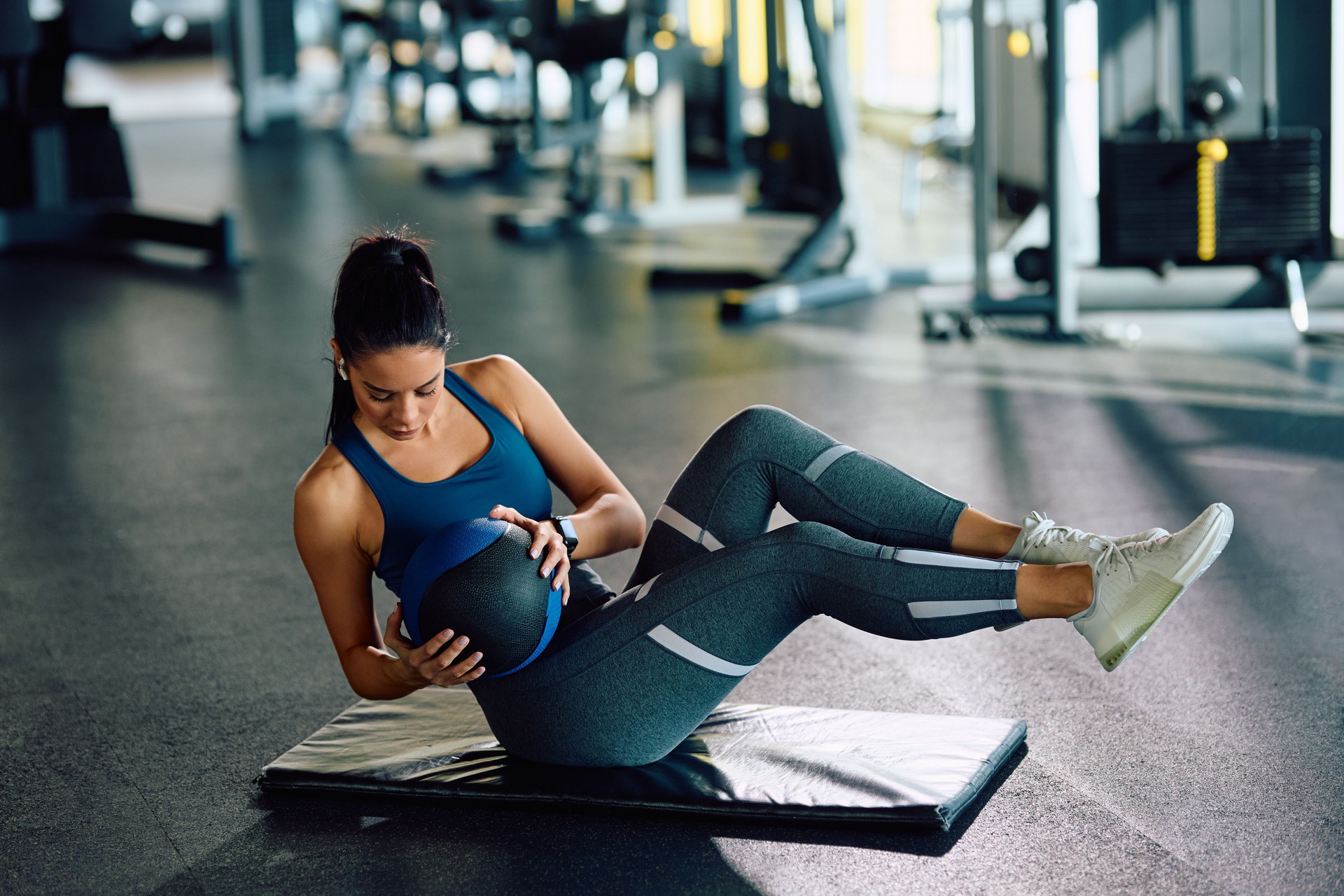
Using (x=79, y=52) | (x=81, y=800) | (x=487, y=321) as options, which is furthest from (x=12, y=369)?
(x=81, y=800)

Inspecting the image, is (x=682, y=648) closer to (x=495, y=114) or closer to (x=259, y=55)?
(x=495, y=114)

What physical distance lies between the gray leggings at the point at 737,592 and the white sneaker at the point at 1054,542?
9 cm

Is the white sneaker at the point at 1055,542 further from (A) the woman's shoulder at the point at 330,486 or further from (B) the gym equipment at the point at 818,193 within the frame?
(B) the gym equipment at the point at 818,193

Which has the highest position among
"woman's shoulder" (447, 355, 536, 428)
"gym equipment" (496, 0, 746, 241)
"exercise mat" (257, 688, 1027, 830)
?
"gym equipment" (496, 0, 746, 241)

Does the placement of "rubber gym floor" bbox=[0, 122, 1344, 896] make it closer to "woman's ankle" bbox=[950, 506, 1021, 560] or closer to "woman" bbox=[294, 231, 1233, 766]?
"woman" bbox=[294, 231, 1233, 766]

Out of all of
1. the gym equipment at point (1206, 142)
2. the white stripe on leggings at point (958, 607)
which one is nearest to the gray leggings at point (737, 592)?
the white stripe on leggings at point (958, 607)

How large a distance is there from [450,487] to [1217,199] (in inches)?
118

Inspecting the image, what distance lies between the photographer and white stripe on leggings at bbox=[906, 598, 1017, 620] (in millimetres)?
1499

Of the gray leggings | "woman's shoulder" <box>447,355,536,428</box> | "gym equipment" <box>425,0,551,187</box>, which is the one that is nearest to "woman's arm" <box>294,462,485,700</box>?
the gray leggings

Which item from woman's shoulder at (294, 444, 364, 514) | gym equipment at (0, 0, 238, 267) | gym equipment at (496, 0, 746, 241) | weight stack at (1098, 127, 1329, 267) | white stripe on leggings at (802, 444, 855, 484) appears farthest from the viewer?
gym equipment at (496, 0, 746, 241)

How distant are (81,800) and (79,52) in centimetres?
450

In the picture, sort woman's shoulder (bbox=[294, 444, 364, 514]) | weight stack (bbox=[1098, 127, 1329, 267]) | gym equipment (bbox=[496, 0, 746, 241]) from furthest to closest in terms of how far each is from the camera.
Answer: gym equipment (bbox=[496, 0, 746, 241]) < weight stack (bbox=[1098, 127, 1329, 267]) < woman's shoulder (bbox=[294, 444, 364, 514])

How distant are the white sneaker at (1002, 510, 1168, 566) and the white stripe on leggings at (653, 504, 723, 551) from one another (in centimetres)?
35

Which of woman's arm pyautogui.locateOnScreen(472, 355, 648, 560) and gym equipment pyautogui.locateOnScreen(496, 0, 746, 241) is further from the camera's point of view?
gym equipment pyautogui.locateOnScreen(496, 0, 746, 241)
